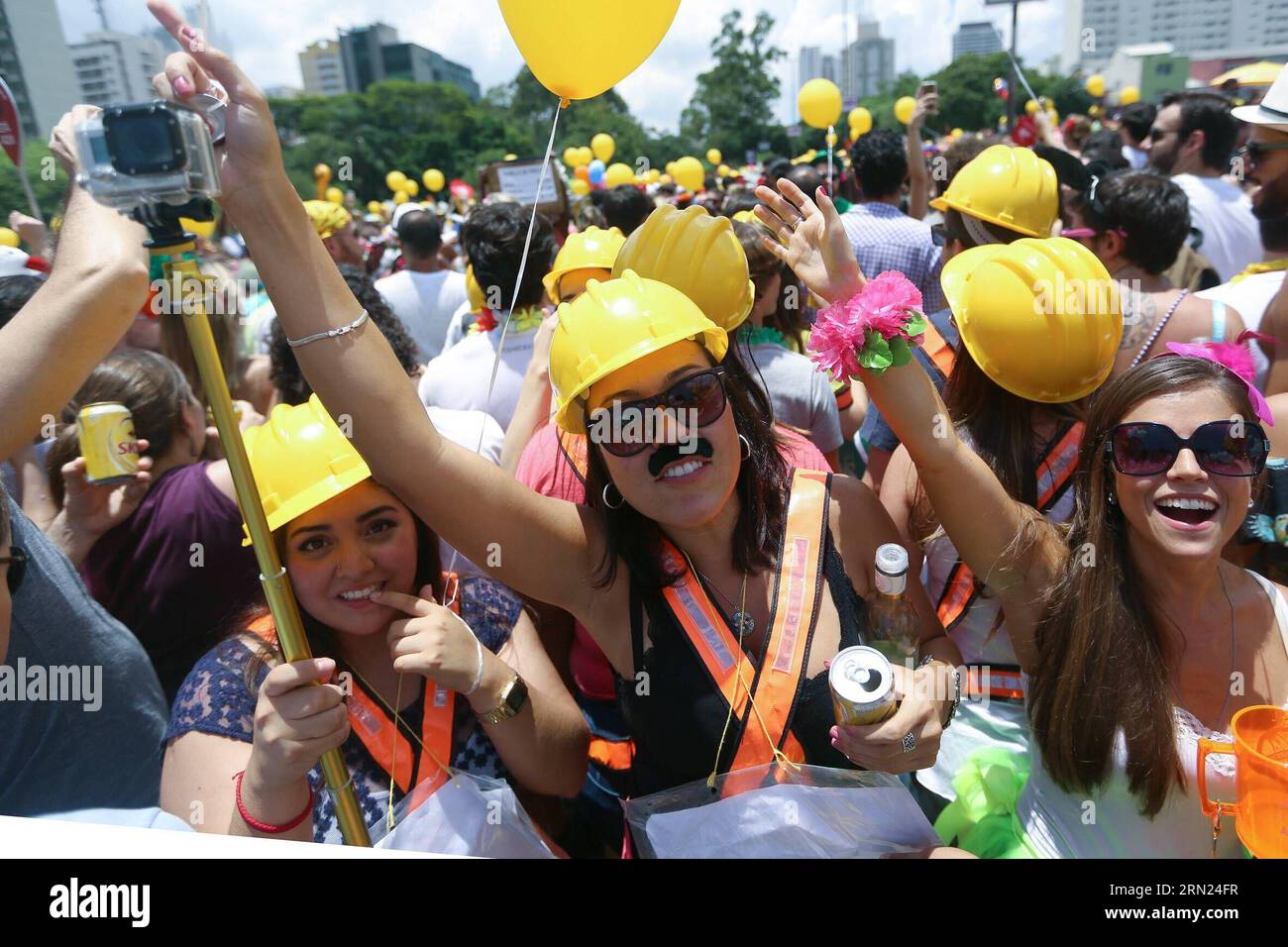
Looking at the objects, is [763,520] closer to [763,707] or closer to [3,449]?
[763,707]

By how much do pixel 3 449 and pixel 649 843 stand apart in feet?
4.31

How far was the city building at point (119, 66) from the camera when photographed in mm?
1210

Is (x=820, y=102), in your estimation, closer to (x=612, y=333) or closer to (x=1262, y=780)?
(x=612, y=333)

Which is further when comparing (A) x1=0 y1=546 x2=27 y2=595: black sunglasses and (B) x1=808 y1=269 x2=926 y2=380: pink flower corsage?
(A) x1=0 y1=546 x2=27 y2=595: black sunglasses

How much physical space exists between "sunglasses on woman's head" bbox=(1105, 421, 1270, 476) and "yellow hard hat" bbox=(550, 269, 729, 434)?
2.99ft

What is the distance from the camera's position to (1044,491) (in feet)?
7.29

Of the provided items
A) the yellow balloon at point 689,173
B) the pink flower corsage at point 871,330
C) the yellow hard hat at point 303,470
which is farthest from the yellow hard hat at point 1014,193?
the yellow balloon at point 689,173

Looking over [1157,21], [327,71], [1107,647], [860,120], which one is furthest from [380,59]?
[1107,647]

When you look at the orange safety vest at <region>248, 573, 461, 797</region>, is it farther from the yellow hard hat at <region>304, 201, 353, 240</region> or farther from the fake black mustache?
the yellow hard hat at <region>304, 201, 353, 240</region>

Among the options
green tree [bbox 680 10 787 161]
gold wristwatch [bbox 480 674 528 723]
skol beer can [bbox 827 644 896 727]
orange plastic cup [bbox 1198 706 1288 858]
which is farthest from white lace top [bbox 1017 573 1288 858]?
green tree [bbox 680 10 787 161]

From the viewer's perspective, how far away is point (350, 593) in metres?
1.89

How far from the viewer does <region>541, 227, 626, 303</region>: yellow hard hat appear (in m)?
3.41

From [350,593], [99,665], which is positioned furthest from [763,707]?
[99,665]
